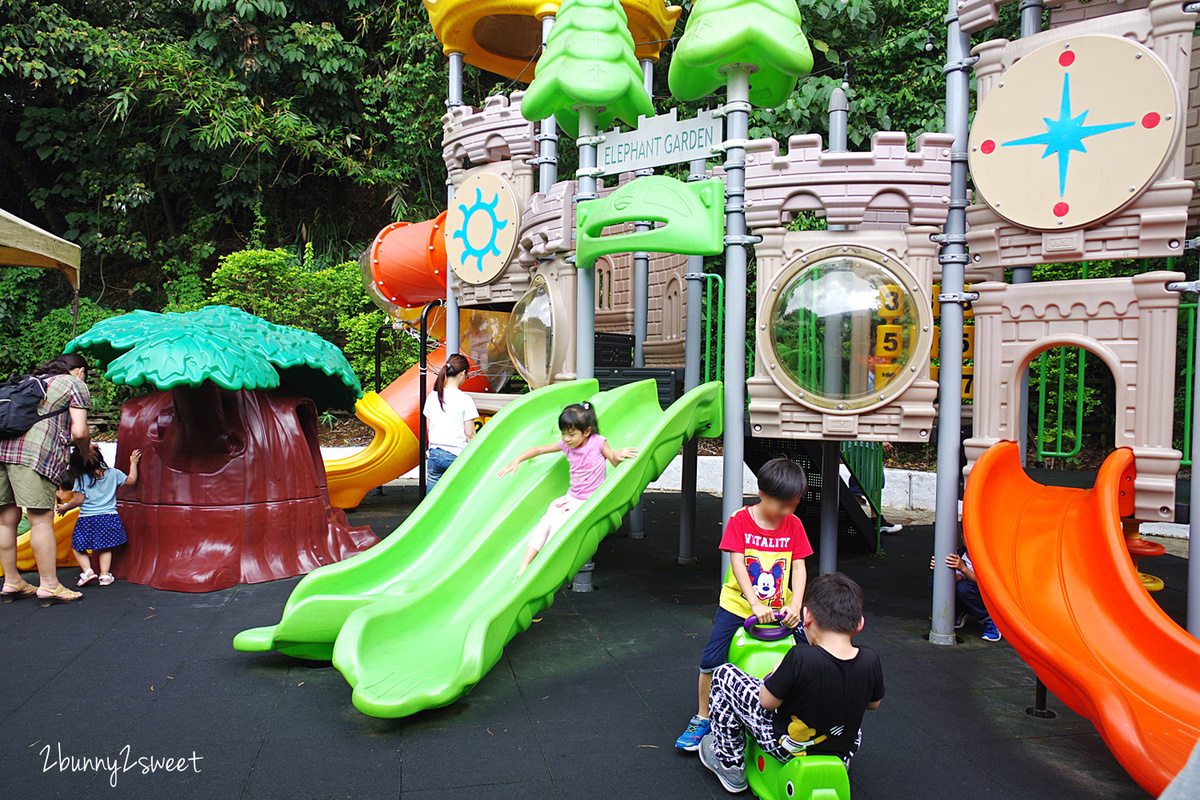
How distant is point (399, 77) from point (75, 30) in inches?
197

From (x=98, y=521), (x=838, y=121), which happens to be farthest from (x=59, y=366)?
(x=838, y=121)

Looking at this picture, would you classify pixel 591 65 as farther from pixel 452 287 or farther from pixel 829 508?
pixel 829 508

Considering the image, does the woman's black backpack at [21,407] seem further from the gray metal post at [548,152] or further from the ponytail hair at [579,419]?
the gray metal post at [548,152]

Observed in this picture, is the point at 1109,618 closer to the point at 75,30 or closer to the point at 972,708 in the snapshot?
the point at 972,708

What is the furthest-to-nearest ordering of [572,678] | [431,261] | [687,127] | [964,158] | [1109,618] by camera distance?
[431,261], [687,127], [964,158], [572,678], [1109,618]

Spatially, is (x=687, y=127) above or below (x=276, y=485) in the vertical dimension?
above

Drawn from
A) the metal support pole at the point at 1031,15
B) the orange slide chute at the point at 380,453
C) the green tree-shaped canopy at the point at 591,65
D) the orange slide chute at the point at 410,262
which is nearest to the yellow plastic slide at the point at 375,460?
the orange slide chute at the point at 380,453

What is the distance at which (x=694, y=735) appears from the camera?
3.17 meters

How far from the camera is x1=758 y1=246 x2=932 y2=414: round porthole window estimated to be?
4.74m

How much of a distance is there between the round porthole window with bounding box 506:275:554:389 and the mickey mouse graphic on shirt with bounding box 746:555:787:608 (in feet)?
11.4

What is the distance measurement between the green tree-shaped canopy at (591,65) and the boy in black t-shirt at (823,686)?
416cm

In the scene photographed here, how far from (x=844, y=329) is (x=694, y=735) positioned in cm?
269

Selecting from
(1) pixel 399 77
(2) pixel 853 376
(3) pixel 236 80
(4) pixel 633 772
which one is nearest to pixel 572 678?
(4) pixel 633 772

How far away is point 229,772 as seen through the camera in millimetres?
2961
